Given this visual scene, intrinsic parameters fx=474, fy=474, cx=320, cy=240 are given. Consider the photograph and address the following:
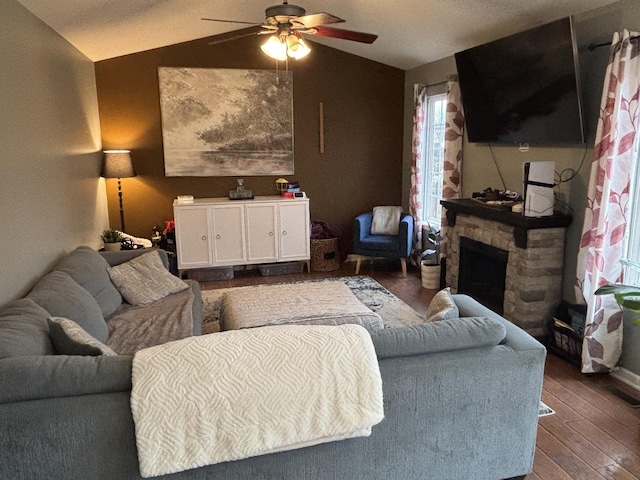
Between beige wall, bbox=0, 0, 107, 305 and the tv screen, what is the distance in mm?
3388

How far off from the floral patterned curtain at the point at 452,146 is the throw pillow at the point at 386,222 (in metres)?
0.83

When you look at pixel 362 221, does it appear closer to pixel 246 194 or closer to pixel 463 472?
pixel 246 194

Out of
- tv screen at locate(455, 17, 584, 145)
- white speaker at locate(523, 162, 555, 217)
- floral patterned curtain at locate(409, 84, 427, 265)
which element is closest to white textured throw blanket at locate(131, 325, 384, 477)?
white speaker at locate(523, 162, 555, 217)

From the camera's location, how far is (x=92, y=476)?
1615 millimetres

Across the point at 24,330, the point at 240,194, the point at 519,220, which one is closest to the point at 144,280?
the point at 24,330

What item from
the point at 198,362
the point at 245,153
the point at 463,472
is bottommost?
the point at 463,472

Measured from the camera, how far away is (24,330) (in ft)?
6.49

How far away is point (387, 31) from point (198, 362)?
13.8 ft

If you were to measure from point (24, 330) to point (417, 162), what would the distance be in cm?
458

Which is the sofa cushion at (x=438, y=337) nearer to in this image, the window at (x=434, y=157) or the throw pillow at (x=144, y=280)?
the throw pillow at (x=144, y=280)

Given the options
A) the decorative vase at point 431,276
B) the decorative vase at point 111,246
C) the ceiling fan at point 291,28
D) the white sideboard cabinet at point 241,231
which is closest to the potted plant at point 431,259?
the decorative vase at point 431,276

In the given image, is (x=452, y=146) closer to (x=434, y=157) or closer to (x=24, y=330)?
(x=434, y=157)

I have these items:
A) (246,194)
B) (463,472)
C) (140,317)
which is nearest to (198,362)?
(463,472)

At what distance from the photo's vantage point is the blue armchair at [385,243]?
215 inches
